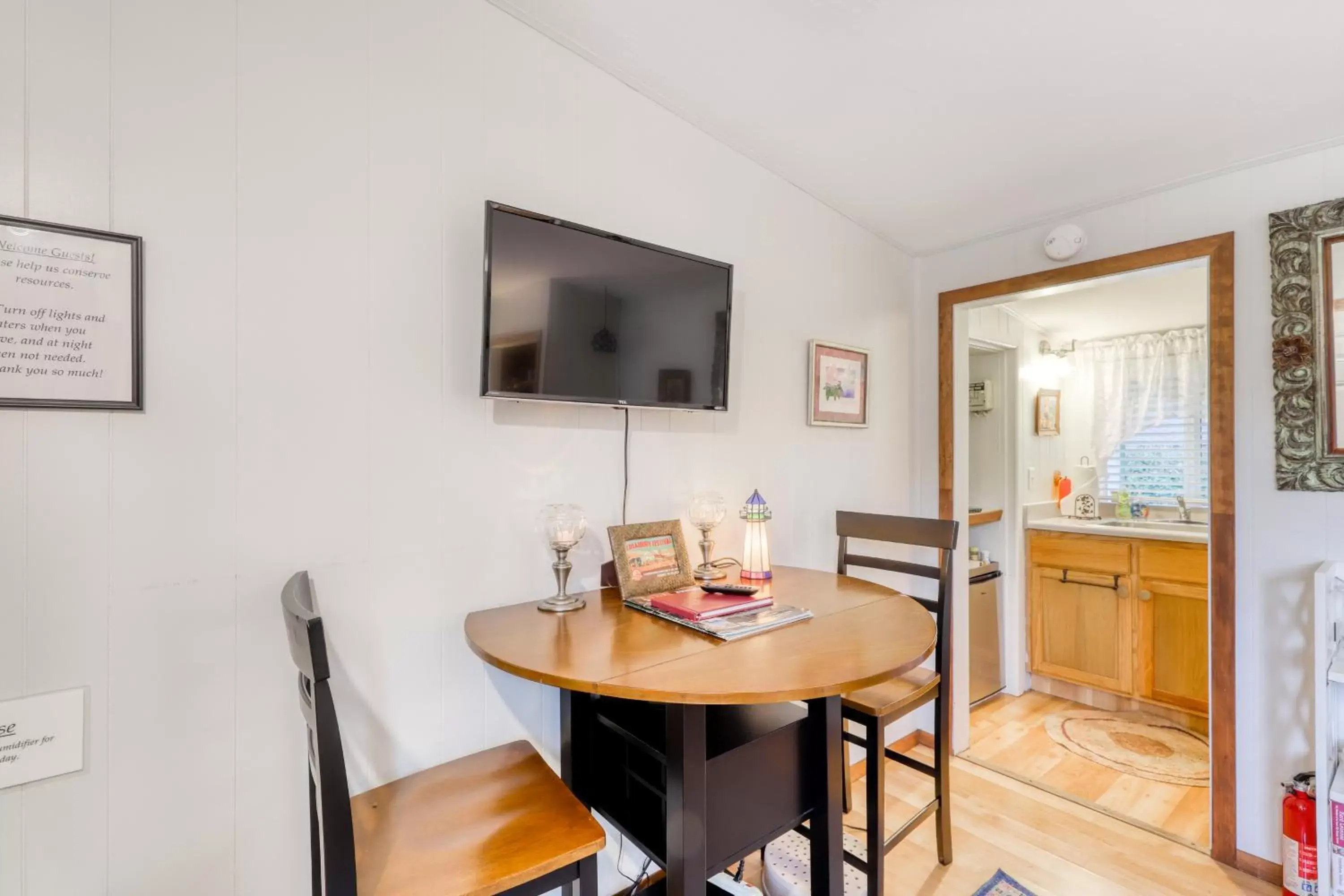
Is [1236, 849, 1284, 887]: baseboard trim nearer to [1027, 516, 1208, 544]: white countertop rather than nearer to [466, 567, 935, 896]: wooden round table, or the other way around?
[1027, 516, 1208, 544]: white countertop

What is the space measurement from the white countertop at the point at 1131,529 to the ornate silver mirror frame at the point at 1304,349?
103 centimetres

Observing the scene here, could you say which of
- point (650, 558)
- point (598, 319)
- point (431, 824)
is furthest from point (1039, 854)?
point (598, 319)

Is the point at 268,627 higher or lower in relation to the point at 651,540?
lower

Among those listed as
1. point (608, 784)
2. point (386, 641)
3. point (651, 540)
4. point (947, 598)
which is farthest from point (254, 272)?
point (947, 598)

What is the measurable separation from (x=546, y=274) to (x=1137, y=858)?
2817 mm

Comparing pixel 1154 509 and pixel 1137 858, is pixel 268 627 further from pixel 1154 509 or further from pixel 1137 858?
pixel 1154 509

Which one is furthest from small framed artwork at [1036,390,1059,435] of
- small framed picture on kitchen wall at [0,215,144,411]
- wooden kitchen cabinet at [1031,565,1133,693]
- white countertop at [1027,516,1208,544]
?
small framed picture on kitchen wall at [0,215,144,411]

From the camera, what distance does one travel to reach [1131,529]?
3.27 m

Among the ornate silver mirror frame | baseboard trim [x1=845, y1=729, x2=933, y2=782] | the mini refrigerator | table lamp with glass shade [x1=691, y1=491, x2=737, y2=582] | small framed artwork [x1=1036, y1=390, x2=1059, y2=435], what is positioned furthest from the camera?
small framed artwork [x1=1036, y1=390, x2=1059, y2=435]

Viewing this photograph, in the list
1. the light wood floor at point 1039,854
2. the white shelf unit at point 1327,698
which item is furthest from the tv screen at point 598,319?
the white shelf unit at point 1327,698

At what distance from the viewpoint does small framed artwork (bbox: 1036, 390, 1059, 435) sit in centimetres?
394

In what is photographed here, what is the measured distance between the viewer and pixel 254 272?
1239 millimetres

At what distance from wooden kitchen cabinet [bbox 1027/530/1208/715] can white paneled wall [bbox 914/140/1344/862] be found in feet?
3.37

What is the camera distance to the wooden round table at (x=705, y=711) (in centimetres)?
108
